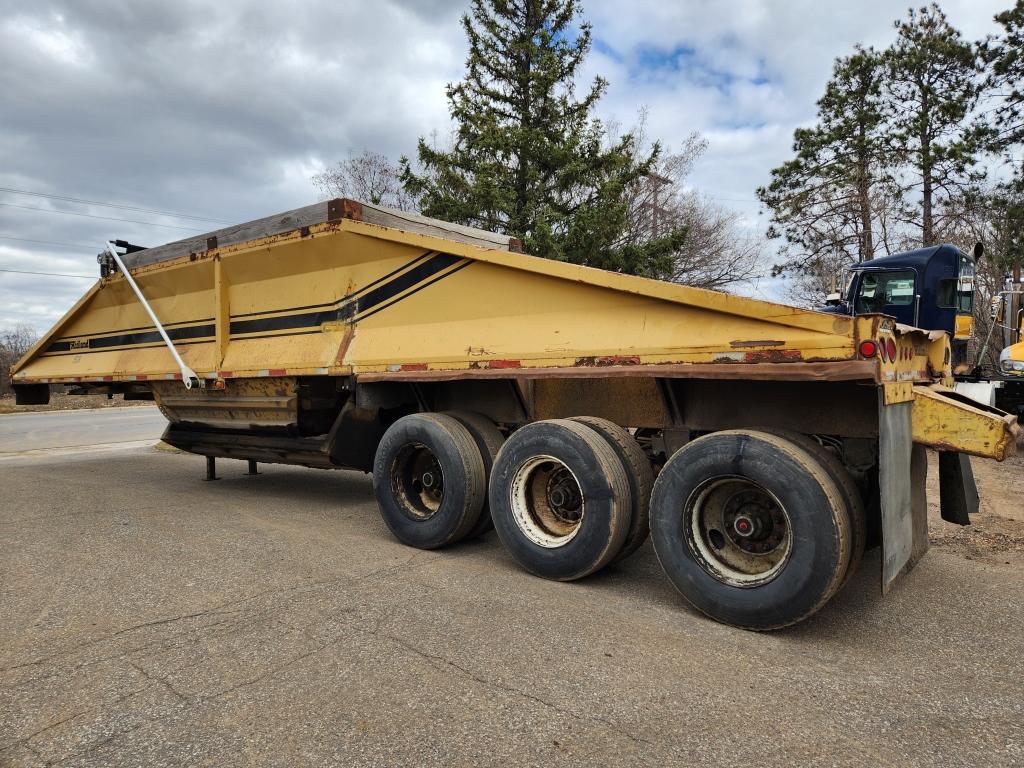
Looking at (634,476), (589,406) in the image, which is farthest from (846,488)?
(589,406)

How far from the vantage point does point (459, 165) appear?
15055 millimetres

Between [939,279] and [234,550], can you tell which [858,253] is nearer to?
[939,279]

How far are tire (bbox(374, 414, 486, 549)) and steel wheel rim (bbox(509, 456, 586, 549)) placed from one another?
0.47m

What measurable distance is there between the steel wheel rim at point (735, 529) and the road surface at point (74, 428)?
1229cm

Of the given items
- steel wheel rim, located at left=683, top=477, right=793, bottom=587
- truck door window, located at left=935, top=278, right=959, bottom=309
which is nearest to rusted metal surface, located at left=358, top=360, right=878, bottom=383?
steel wheel rim, located at left=683, top=477, right=793, bottom=587

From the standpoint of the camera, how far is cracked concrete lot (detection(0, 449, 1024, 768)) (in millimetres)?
2342

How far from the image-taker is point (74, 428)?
16594mm

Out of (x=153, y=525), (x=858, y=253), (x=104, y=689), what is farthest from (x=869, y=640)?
(x=858, y=253)

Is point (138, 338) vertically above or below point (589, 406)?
above

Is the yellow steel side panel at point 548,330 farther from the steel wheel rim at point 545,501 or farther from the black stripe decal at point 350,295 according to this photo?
the steel wheel rim at point 545,501

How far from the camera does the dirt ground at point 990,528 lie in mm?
4770

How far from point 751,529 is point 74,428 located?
17718 mm

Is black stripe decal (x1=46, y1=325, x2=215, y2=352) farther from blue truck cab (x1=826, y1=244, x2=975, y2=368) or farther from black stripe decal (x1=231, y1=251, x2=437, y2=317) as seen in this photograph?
blue truck cab (x1=826, y1=244, x2=975, y2=368)

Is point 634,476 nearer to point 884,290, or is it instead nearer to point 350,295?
point 350,295
